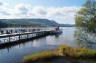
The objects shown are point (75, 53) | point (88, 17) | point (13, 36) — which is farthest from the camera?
point (13, 36)

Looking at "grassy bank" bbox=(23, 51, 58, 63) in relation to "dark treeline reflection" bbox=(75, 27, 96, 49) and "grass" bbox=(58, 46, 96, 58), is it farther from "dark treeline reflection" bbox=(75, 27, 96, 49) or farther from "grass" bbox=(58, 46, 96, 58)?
"dark treeline reflection" bbox=(75, 27, 96, 49)

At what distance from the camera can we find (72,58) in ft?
98.9

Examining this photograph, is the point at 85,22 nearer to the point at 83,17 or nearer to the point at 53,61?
the point at 83,17

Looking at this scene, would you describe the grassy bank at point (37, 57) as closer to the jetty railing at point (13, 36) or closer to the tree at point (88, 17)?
the tree at point (88, 17)

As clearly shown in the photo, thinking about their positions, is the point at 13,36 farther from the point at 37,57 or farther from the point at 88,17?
the point at 37,57

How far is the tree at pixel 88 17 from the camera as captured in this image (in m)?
37.3

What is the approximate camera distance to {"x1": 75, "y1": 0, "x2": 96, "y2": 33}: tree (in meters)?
37.3

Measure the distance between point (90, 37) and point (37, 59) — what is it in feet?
53.2

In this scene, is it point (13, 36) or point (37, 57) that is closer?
point (37, 57)

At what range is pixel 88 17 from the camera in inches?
1502

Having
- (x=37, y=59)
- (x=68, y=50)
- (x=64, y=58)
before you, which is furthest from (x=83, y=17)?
(x=37, y=59)

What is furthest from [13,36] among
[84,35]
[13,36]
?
[84,35]

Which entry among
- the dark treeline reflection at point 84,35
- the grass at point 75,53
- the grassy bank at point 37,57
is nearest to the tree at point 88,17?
the dark treeline reflection at point 84,35

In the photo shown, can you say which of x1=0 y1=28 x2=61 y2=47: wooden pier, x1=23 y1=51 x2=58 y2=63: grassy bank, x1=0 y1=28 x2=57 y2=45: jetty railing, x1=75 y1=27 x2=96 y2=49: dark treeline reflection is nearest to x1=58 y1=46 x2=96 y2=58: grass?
x1=23 y1=51 x2=58 y2=63: grassy bank
